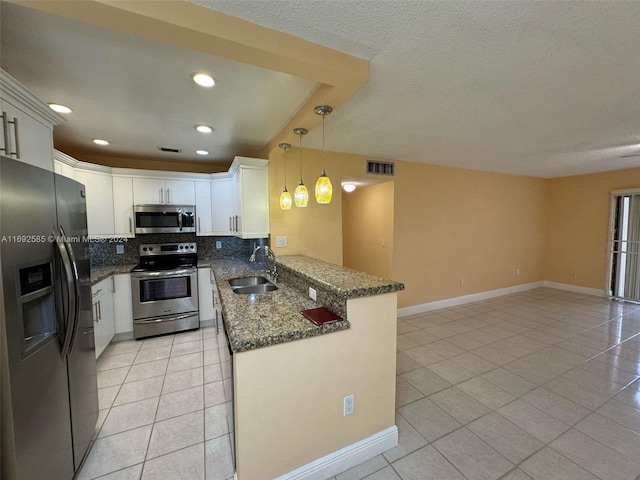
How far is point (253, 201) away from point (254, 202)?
0.7 inches

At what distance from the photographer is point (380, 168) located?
13.2 feet

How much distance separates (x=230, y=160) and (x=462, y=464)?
4397 millimetres

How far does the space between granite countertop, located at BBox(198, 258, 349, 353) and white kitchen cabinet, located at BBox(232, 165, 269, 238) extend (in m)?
0.93

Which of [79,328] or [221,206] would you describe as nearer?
[79,328]

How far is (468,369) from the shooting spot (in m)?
2.77

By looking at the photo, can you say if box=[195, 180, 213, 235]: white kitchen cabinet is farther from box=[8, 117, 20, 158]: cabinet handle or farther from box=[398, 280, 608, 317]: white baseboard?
box=[398, 280, 608, 317]: white baseboard

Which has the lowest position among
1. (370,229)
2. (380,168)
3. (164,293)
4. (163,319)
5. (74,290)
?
(163,319)

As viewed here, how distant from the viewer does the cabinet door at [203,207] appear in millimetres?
3889

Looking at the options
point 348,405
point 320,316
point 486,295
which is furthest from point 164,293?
point 486,295

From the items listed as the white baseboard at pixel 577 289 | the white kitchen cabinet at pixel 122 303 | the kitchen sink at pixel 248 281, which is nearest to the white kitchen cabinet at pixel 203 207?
the white kitchen cabinet at pixel 122 303

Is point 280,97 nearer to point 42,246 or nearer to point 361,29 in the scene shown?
point 361,29

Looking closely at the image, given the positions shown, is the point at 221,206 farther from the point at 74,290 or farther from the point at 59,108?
the point at 74,290

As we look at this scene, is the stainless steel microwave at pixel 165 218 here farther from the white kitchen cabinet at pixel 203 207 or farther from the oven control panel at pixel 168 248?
the oven control panel at pixel 168 248

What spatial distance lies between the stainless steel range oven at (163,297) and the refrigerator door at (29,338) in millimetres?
2094
